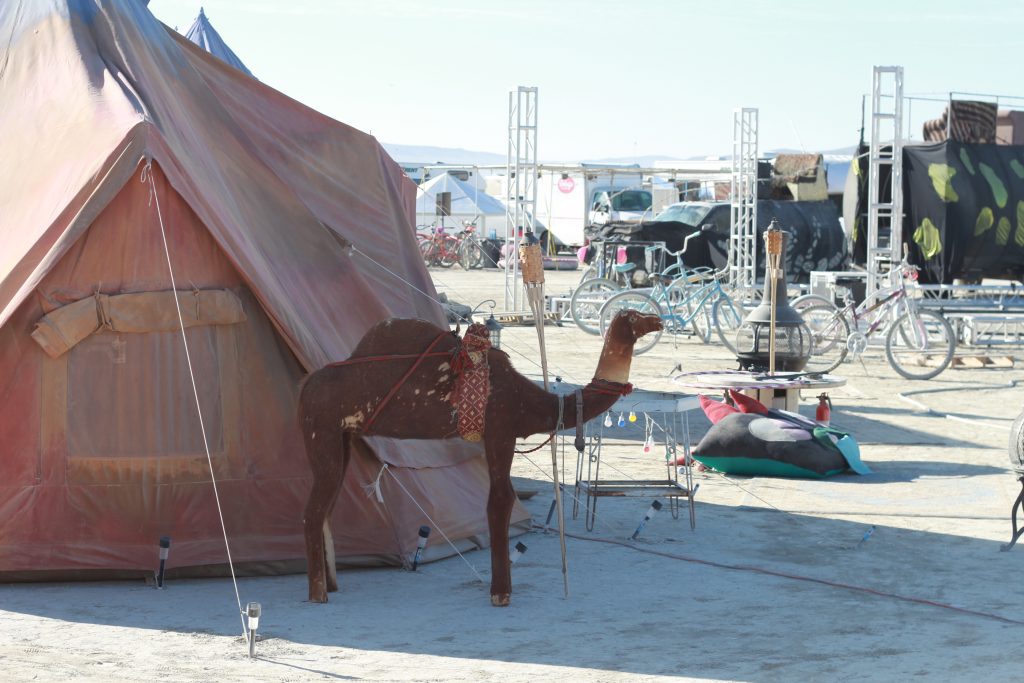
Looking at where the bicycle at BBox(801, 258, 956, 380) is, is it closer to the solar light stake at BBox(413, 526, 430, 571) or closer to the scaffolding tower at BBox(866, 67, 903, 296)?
the scaffolding tower at BBox(866, 67, 903, 296)

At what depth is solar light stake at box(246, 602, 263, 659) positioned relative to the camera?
5.61 metres

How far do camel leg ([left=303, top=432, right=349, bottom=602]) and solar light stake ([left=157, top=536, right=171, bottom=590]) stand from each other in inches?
27.7

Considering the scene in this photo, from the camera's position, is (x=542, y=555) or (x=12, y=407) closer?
(x=12, y=407)

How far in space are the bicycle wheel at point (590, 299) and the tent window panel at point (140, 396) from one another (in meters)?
13.4

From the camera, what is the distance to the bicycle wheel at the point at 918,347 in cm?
1609

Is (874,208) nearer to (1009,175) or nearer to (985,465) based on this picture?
(1009,175)

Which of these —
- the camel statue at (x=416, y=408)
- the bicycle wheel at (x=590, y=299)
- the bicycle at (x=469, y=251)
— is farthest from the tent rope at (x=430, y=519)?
the bicycle at (x=469, y=251)

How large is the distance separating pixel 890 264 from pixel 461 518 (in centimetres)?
1212

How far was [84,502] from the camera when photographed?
6824mm

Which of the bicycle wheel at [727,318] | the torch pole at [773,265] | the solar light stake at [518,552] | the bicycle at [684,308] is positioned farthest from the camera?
the bicycle at [684,308]

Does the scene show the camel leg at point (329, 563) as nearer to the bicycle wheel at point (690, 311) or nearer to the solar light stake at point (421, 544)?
the solar light stake at point (421, 544)

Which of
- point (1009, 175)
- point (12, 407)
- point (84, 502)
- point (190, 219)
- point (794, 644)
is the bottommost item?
point (794, 644)

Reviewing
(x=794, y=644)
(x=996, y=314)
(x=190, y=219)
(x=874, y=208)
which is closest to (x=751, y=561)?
(x=794, y=644)

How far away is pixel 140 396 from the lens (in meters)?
6.95
